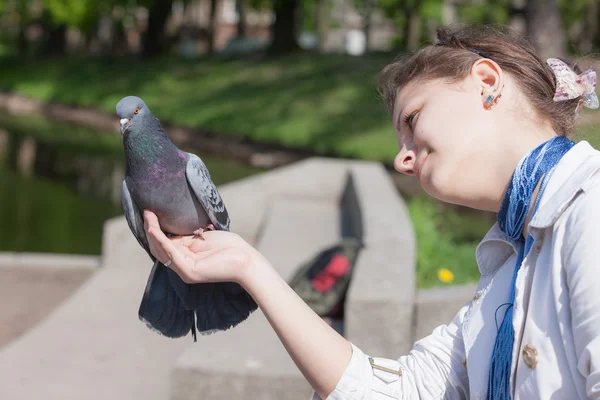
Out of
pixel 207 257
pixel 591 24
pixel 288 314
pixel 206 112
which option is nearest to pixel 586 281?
pixel 288 314

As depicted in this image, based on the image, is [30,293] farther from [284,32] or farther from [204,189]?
[284,32]

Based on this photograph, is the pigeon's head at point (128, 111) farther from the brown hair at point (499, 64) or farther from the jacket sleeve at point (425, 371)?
the jacket sleeve at point (425, 371)

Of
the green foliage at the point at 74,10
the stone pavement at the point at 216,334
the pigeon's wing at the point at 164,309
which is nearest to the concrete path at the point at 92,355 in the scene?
the stone pavement at the point at 216,334

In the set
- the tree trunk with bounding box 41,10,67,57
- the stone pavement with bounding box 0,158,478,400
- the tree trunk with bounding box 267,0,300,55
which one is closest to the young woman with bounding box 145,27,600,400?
the stone pavement with bounding box 0,158,478,400

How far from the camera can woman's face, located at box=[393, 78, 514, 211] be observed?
1757 millimetres

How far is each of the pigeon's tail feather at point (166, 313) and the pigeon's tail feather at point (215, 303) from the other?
27mm

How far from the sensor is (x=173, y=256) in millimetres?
1807

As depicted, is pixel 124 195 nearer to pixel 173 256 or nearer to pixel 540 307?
pixel 173 256

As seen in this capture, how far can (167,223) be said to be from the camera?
1.96 meters

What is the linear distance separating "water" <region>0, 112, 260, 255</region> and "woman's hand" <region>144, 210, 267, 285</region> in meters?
7.78

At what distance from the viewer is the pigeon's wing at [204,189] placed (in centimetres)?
200

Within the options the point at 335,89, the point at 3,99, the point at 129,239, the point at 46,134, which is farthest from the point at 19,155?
the point at 3,99

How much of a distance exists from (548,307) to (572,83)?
59cm

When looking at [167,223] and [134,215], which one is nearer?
[167,223]
